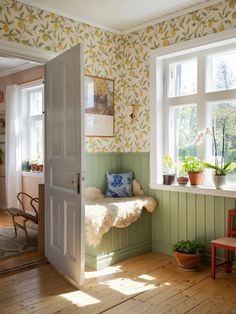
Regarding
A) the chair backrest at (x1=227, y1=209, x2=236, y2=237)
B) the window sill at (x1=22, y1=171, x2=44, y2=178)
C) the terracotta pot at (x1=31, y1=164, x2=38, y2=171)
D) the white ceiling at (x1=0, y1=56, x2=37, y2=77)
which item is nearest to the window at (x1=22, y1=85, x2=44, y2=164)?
the terracotta pot at (x1=31, y1=164, x2=38, y2=171)

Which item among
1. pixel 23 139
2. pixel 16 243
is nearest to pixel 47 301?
pixel 16 243

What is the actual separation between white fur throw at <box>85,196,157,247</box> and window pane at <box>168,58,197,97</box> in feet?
4.39

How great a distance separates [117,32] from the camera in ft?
14.4

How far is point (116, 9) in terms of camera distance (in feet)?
12.2

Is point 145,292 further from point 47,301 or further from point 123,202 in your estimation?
point 123,202

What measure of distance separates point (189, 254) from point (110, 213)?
0.91 meters

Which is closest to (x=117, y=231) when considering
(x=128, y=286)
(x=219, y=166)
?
(x=128, y=286)

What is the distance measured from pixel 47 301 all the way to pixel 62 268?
2.00 feet

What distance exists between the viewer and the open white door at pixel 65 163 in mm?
3045

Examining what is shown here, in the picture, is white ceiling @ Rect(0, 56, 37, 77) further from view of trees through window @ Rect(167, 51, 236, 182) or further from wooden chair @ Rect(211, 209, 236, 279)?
wooden chair @ Rect(211, 209, 236, 279)

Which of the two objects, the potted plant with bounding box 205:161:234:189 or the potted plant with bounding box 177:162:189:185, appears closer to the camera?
the potted plant with bounding box 205:161:234:189

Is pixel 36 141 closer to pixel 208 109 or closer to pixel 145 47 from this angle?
pixel 145 47

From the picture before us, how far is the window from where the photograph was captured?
20.1 feet

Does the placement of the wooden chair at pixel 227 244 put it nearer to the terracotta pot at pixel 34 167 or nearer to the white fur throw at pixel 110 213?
the white fur throw at pixel 110 213
